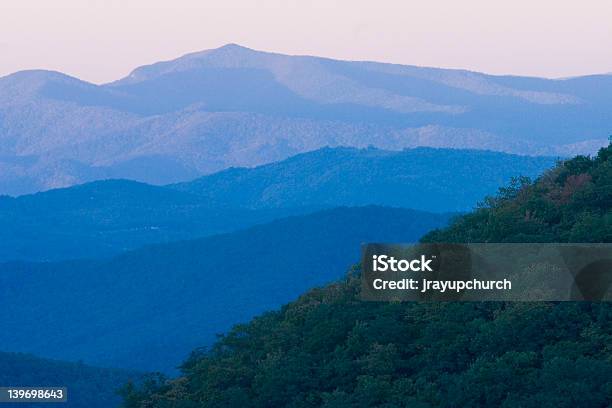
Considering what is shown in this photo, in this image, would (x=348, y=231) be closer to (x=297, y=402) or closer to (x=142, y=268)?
(x=142, y=268)

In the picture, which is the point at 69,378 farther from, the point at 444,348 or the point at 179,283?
the point at 179,283

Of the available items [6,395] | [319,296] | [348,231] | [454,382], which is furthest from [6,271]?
[454,382]

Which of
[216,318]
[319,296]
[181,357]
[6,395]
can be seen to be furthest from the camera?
[216,318]

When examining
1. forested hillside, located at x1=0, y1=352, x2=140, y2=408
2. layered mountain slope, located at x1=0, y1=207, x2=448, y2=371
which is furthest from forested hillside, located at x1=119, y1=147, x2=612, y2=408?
layered mountain slope, located at x1=0, y1=207, x2=448, y2=371

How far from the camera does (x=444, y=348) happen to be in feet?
132

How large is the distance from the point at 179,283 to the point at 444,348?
130 meters

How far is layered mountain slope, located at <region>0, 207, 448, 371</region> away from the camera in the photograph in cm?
15412

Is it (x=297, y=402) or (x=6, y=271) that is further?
(x=6, y=271)

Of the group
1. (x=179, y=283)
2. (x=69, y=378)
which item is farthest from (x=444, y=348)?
(x=179, y=283)

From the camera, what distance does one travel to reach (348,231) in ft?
547

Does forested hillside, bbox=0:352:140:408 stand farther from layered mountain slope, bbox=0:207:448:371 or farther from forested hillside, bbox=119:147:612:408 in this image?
layered mountain slope, bbox=0:207:448:371

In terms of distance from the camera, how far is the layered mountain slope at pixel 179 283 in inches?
6068

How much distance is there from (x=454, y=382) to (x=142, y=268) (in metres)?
142

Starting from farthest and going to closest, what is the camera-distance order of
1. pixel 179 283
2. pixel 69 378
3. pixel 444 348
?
pixel 179 283
pixel 69 378
pixel 444 348
